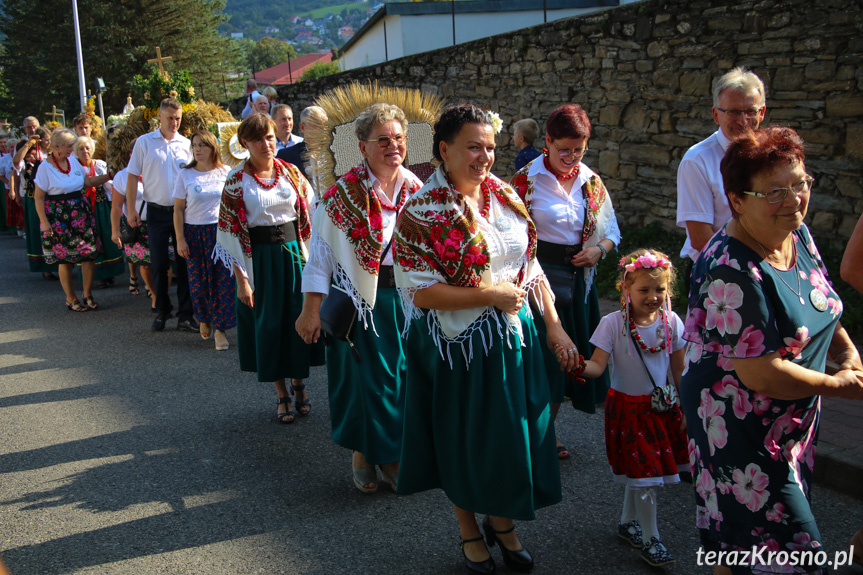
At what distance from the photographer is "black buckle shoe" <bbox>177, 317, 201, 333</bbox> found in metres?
8.54

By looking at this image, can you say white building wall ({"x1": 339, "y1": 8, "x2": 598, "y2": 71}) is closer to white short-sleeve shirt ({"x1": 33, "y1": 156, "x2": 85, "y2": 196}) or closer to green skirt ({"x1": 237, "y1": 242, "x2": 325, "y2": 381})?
white short-sleeve shirt ({"x1": 33, "y1": 156, "x2": 85, "y2": 196})

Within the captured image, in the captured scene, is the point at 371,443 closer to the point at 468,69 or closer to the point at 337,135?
the point at 337,135

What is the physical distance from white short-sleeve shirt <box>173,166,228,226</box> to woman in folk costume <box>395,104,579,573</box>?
4.38 m

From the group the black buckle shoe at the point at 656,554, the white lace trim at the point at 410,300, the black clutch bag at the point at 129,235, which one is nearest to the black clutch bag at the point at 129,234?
the black clutch bag at the point at 129,235

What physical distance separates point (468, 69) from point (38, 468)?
957 cm

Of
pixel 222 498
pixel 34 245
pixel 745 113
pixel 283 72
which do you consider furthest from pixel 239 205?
pixel 283 72

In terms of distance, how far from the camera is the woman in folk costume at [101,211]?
402 inches

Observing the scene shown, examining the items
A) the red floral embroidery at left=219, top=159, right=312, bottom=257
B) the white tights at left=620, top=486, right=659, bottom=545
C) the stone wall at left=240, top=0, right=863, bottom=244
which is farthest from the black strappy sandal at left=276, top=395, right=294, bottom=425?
the stone wall at left=240, top=0, right=863, bottom=244

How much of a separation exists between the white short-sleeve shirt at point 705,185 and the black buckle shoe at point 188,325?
573 cm

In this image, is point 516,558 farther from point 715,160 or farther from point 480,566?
point 715,160

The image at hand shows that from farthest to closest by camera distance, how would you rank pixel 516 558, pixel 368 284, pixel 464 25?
pixel 464 25, pixel 368 284, pixel 516 558

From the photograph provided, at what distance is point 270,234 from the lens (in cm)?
557

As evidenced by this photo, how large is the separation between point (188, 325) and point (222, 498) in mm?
4357

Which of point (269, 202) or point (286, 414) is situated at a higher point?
point (269, 202)
